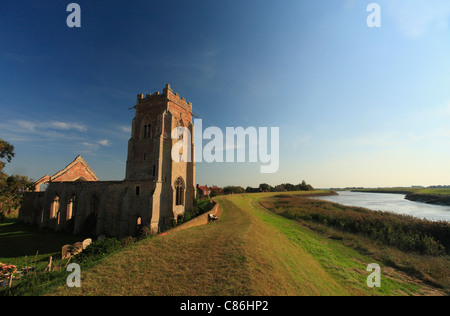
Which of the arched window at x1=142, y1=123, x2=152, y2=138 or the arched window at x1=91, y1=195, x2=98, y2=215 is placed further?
the arched window at x1=142, y1=123, x2=152, y2=138

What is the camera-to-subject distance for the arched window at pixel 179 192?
21.7m

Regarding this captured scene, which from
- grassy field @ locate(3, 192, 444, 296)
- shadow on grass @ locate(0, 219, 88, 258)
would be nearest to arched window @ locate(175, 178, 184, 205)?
shadow on grass @ locate(0, 219, 88, 258)

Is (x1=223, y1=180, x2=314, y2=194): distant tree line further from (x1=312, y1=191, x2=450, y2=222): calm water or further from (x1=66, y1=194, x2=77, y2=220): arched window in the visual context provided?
(x1=66, y1=194, x2=77, y2=220): arched window

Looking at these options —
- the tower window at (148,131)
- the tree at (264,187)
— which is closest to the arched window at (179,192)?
the tower window at (148,131)

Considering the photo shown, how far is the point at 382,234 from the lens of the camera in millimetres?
16688

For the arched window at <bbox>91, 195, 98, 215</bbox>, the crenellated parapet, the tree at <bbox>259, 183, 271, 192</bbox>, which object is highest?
the crenellated parapet

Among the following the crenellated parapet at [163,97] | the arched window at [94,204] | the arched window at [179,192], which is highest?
the crenellated parapet at [163,97]

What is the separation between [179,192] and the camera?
72.4ft

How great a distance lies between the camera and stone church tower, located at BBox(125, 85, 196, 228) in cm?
1958

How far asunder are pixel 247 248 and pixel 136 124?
21431 mm

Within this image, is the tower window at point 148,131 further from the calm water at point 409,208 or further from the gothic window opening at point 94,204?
the calm water at point 409,208

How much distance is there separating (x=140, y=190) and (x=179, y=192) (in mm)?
4728
